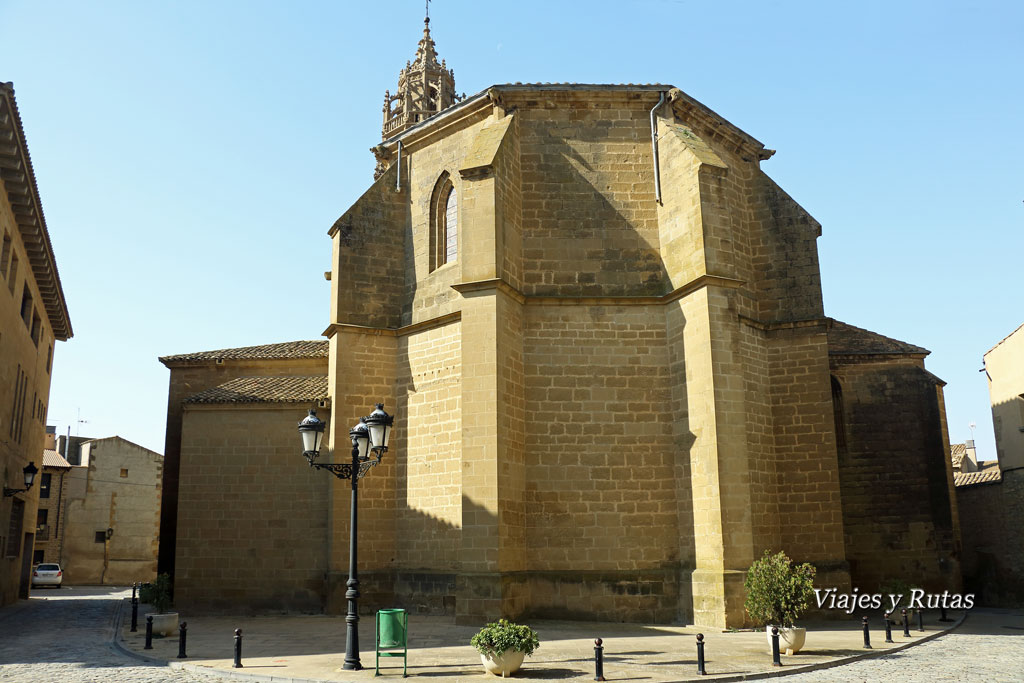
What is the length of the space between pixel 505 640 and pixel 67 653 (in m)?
7.62

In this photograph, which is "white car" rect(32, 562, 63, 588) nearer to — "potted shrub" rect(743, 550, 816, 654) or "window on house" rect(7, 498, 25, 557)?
"window on house" rect(7, 498, 25, 557)

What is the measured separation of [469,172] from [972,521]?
19.4 metres

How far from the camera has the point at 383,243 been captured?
789 inches

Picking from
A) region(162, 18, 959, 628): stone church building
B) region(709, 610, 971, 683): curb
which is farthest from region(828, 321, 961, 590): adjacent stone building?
region(709, 610, 971, 683): curb

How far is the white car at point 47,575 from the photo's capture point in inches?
1458

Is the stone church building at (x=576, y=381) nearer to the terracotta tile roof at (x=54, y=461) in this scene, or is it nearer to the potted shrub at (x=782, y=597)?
the potted shrub at (x=782, y=597)

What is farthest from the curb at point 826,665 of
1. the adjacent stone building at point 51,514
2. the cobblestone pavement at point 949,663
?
the adjacent stone building at point 51,514

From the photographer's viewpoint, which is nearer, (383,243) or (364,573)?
Result: (364,573)

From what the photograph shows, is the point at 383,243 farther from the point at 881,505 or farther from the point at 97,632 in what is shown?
the point at 881,505

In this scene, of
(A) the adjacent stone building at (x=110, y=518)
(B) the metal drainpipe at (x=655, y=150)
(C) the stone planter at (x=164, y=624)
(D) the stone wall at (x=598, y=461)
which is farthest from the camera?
(A) the adjacent stone building at (x=110, y=518)

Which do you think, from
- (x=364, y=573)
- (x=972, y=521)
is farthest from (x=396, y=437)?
(x=972, y=521)

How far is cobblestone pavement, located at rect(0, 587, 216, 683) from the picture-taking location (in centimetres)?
1062

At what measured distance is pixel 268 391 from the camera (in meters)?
21.0

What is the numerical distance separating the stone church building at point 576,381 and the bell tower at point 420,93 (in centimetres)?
2365
